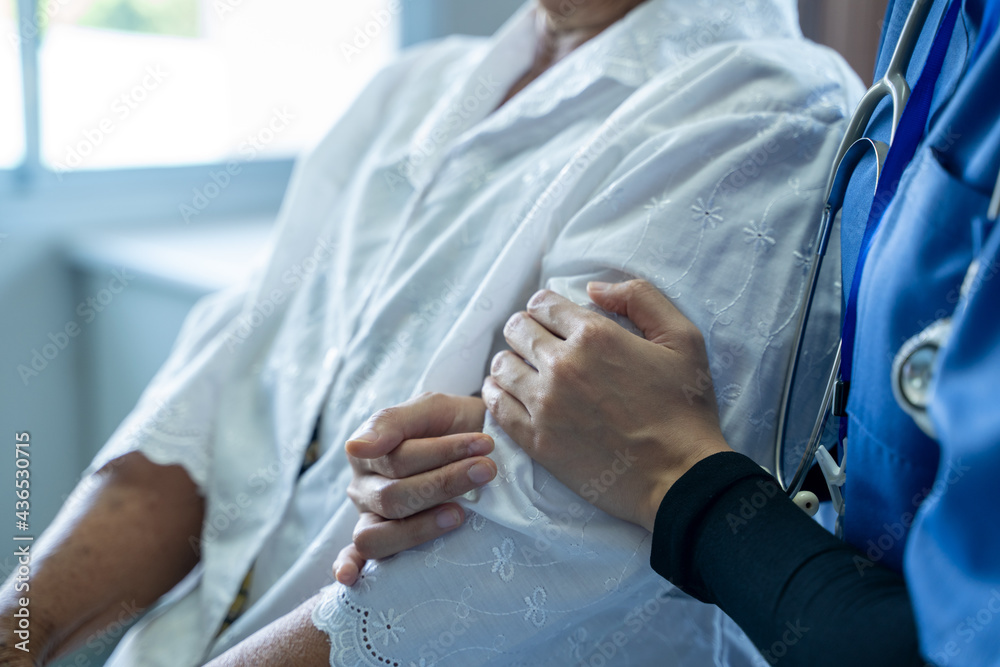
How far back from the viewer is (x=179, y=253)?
1.60 metres

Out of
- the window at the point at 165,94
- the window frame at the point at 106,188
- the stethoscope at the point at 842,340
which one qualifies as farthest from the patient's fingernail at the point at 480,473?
the window frame at the point at 106,188

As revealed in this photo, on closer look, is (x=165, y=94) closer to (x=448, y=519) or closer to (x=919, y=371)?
(x=448, y=519)

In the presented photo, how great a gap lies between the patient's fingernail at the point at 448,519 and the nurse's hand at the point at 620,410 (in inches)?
3.2

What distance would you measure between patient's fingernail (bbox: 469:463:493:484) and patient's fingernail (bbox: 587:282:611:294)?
185mm

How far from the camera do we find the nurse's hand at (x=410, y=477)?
2.16 feet

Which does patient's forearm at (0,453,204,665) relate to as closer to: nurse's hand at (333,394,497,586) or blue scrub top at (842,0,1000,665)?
nurse's hand at (333,394,497,586)

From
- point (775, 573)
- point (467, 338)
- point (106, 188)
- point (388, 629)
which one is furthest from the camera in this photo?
point (106, 188)

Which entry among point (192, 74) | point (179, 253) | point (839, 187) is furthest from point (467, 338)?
point (192, 74)

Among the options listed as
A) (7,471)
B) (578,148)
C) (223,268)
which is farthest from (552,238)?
(7,471)

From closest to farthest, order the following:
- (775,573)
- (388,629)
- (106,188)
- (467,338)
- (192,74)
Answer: (775,573)
(388,629)
(467,338)
(106,188)
(192,74)

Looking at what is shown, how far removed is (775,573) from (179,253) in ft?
4.58

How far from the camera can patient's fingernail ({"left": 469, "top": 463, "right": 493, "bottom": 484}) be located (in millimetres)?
651

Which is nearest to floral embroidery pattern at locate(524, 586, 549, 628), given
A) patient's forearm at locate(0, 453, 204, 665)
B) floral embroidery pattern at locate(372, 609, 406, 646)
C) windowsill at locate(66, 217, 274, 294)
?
floral embroidery pattern at locate(372, 609, 406, 646)

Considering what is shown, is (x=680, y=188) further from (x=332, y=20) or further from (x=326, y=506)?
(x=332, y=20)
